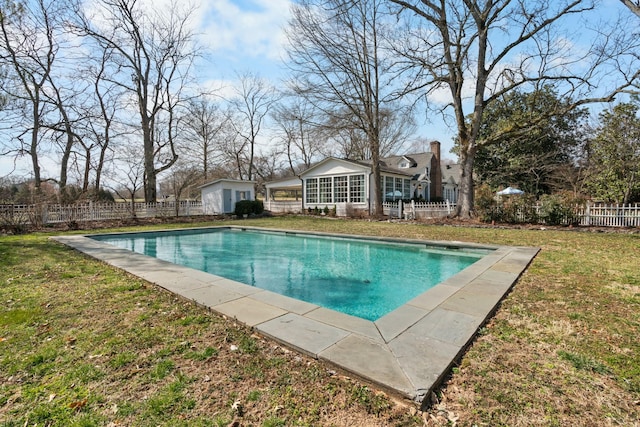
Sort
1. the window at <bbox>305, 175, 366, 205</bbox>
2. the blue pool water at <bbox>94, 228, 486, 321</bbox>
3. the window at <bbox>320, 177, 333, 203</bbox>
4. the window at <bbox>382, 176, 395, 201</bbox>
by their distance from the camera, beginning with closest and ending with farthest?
the blue pool water at <bbox>94, 228, 486, 321</bbox>, the window at <bbox>305, 175, 366, 205</bbox>, the window at <bbox>382, 176, 395, 201</bbox>, the window at <bbox>320, 177, 333, 203</bbox>

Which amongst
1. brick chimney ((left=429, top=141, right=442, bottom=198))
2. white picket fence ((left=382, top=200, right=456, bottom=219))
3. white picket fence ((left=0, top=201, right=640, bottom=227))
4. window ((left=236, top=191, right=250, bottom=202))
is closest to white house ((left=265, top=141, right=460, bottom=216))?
brick chimney ((left=429, top=141, right=442, bottom=198))

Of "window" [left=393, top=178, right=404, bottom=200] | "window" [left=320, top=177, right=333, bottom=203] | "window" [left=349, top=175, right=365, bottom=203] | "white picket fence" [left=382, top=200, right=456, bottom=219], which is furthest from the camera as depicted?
"window" [left=393, top=178, right=404, bottom=200]

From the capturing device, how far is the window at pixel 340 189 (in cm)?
1999

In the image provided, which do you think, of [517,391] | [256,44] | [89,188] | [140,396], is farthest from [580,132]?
[89,188]

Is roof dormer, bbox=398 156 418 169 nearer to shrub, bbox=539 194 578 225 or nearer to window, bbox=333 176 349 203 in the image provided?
window, bbox=333 176 349 203

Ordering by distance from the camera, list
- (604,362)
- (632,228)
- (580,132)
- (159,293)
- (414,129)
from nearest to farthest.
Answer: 1. (604,362)
2. (159,293)
3. (632,228)
4. (580,132)
5. (414,129)

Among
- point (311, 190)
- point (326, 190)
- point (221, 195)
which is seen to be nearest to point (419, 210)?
point (326, 190)

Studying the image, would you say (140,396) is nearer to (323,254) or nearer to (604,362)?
(604,362)

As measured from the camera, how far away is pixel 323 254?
28.3 ft

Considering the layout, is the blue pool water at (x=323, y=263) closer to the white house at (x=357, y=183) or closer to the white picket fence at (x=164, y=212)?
the white picket fence at (x=164, y=212)

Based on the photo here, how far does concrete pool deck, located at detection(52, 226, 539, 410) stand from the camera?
86.3 inches

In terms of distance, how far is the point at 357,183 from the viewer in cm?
1947

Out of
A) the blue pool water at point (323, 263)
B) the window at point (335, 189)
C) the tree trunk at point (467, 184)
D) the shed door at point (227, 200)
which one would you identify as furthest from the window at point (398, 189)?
the blue pool water at point (323, 263)

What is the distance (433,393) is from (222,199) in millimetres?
19280
